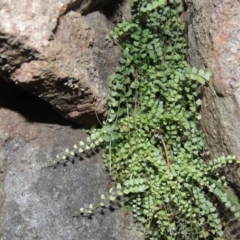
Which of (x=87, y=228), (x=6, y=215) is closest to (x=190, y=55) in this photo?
(x=87, y=228)

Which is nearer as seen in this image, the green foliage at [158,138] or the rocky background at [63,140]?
the rocky background at [63,140]

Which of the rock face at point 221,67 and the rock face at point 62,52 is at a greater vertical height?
the rock face at point 62,52

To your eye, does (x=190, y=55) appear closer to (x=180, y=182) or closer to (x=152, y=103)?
(x=152, y=103)

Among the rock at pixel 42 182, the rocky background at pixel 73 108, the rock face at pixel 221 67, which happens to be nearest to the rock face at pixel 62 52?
the rocky background at pixel 73 108

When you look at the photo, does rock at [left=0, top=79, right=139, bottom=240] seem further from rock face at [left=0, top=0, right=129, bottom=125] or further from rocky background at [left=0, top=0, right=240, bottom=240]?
rock face at [left=0, top=0, right=129, bottom=125]

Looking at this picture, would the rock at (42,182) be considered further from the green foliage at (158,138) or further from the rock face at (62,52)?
the rock face at (62,52)

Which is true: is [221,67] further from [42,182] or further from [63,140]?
[42,182]

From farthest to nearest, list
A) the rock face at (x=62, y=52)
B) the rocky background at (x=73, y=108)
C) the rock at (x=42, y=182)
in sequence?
the rock at (x=42, y=182)
the rocky background at (x=73, y=108)
the rock face at (x=62, y=52)
